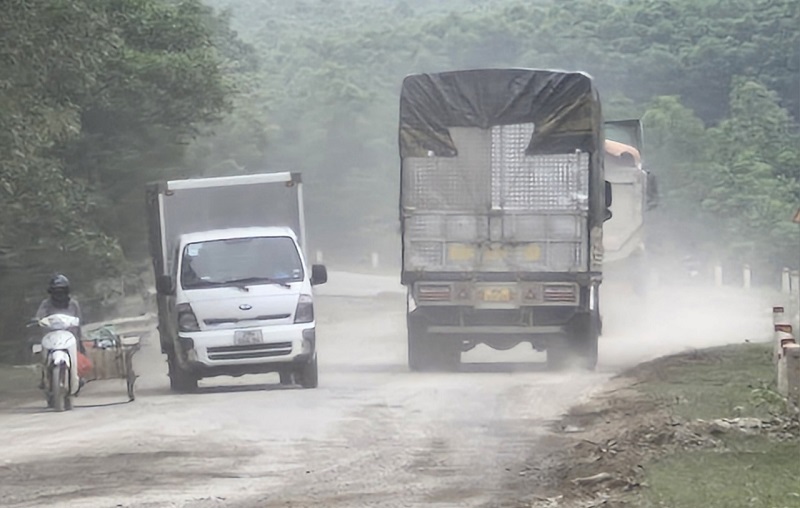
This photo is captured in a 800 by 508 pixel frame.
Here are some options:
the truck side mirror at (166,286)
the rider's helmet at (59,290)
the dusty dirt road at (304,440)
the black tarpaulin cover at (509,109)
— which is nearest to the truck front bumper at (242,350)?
the dusty dirt road at (304,440)

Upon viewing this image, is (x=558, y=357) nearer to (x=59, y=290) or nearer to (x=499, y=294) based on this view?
(x=499, y=294)

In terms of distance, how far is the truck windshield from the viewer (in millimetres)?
17906

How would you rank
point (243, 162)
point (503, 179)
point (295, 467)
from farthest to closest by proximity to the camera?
1. point (243, 162)
2. point (503, 179)
3. point (295, 467)

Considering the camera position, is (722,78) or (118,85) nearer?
(118,85)

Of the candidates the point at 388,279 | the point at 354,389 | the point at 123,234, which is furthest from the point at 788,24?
the point at 354,389

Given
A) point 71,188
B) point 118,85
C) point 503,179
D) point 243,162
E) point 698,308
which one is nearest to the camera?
point 503,179

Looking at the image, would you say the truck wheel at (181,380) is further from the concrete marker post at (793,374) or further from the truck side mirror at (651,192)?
the truck side mirror at (651,192)

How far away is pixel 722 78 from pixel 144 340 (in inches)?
1295

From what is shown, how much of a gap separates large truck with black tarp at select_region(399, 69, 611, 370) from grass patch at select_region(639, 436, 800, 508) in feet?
27.7

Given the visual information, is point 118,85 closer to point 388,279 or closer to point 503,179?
point 503,179

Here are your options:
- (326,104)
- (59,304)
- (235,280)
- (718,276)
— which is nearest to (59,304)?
(59,304)

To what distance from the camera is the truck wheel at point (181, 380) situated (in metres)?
17.9

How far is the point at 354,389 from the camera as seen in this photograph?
17.5 m

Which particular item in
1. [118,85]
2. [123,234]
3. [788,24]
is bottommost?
[123,234]
